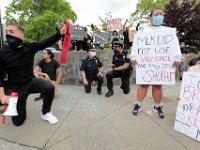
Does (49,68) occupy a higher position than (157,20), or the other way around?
(157,20)

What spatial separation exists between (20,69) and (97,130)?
1531 millimetres

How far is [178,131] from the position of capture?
3.04 metres

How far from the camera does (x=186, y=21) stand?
15.9m

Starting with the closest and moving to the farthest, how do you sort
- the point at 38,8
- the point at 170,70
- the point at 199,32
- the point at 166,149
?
the point at 166,149, the point at 170,70, the point at 199,32, the point at 38,8

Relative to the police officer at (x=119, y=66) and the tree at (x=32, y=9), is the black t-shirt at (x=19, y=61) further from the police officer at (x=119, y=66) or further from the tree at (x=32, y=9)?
the tree at (x=32, y=9)

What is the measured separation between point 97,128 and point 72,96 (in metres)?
2.23

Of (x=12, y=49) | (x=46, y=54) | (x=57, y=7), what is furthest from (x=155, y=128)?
(x=57, y=7)

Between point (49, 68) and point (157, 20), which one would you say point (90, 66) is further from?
point (157, 20)

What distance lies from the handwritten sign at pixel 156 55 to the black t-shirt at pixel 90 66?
2.21 meters

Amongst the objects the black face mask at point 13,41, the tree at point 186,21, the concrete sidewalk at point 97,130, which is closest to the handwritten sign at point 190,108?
the concrete sidewalk at point 97,130

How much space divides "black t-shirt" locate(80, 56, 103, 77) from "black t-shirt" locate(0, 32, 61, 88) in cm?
241

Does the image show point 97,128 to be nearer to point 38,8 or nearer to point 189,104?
point 189,104

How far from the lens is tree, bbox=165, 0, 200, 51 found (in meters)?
15.8

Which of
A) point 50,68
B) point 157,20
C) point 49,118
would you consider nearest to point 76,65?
point 50,68
